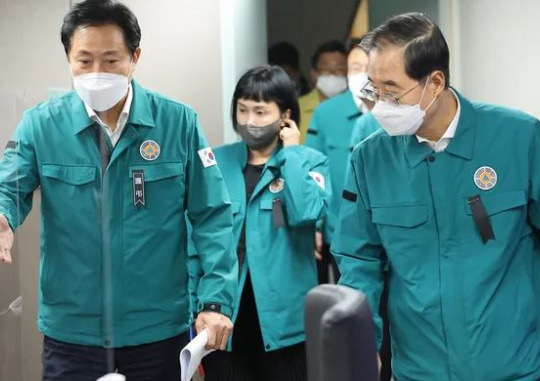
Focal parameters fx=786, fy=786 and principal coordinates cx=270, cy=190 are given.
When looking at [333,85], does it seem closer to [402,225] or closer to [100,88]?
[100,88]

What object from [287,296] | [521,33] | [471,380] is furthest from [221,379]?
[521,33]

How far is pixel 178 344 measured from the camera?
2.19 m

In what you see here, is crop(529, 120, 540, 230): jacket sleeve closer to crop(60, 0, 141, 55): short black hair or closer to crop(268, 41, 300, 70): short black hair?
crop(60, 0, 141, 55): short black hair

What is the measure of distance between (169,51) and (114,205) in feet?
4.27

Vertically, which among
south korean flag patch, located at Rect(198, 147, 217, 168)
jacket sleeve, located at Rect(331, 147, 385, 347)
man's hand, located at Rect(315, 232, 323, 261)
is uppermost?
south korean flag patch, located at Rect(198, 147, 217, 168)

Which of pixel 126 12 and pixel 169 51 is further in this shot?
pixel 169 51

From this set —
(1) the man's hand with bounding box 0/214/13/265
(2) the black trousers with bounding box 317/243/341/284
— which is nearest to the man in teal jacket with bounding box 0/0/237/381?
(1) the man's hand with bounding box 0/214/13/265

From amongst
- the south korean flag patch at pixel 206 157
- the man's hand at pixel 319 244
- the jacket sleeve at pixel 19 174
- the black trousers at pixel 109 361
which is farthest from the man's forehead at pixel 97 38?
the man's hand at pixel 319 244

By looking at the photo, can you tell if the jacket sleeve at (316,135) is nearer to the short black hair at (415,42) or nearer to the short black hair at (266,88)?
the short black hair at (266,88)

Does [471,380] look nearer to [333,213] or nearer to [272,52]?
[333,213]

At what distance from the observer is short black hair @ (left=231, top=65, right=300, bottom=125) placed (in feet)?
9.42

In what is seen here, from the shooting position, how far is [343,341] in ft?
3.08

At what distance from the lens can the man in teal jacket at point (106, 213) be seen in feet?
6.69

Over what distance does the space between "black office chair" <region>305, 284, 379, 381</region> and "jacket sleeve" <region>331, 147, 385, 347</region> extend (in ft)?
3.02
